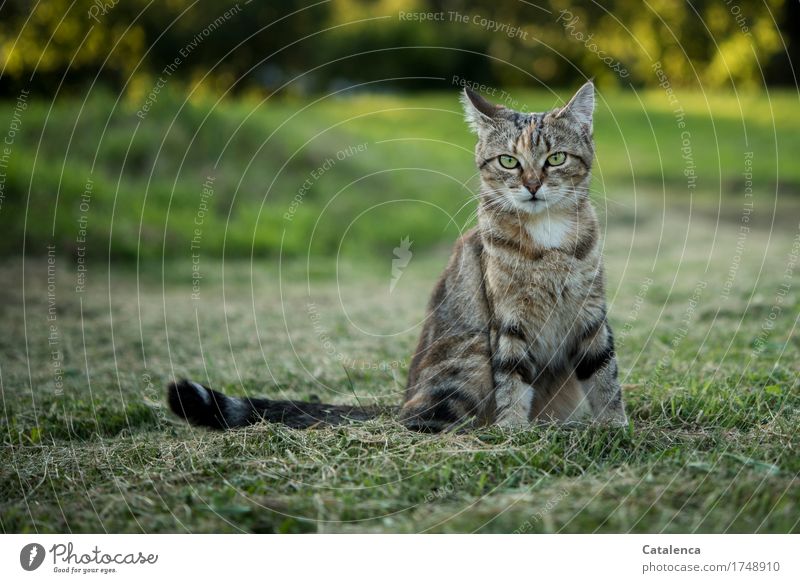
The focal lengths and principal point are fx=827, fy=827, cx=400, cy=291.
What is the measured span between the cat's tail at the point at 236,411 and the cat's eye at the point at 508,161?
1.48 meters

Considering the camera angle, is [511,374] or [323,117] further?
[323,117]

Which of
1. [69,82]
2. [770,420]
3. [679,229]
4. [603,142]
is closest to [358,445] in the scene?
[770,420]

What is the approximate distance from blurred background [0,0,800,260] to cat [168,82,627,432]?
1431 mm

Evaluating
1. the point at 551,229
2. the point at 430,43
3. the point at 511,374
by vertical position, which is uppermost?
the point at 430,43

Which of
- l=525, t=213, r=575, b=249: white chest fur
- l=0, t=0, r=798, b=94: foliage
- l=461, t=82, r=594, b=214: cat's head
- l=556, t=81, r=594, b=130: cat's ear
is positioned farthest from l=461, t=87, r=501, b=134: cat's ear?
l=0, t=0, r=798, b=94: foliage

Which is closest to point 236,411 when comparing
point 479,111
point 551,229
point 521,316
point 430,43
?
point 521,316

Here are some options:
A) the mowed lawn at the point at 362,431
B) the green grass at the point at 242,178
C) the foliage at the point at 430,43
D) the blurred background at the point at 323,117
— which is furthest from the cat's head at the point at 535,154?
the foliage at the point at 430,43

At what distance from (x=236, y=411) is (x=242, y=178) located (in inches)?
302

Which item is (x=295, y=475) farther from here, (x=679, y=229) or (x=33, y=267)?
(x=679, y=229)

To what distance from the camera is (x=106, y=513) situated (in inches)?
136

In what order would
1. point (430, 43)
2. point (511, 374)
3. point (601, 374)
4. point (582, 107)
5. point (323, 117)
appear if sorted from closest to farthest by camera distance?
point (511, 374) < point (601, 374) < point (582, 107) < point (323, 117) < point (430, 43)

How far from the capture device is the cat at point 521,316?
4098 mm

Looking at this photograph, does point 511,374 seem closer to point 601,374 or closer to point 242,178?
point 601,374

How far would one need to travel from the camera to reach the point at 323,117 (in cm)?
1473
